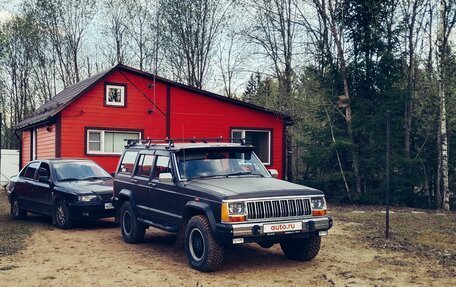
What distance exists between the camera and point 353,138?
21.0m

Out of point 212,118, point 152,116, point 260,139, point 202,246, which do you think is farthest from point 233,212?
point 260,139

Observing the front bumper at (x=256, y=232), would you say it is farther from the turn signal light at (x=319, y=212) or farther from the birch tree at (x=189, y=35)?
the birch tree at (x=189, y=35)

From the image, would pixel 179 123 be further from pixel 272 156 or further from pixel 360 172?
pixel 360 172

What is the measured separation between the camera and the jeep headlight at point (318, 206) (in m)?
7.82

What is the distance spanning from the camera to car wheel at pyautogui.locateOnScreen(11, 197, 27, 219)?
1380 cm

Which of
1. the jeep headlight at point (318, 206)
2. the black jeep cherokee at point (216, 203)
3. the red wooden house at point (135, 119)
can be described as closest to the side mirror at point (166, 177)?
the black jeep cherokee at point (216, 203)

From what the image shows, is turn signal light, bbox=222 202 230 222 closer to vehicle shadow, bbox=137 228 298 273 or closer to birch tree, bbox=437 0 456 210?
vehicle shadow, bbox=137 228 298 273

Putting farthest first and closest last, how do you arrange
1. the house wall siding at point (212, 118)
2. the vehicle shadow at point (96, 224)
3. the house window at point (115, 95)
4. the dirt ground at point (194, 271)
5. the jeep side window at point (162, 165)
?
1. the house wall siding at point (212, 118)
2. the house window at point (115, 95)
3. the vehicle shadow at point (96, 224)
4. the jeep side window at point (162, 165)
5. the dirt ground at point (194, 271)

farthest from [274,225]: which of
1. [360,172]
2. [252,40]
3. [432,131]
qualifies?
[252,40]

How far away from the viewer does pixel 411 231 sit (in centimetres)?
1174

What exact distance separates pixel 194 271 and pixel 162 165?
7.05 feet

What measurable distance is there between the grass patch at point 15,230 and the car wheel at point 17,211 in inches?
5.7

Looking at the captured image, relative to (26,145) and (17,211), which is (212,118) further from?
(17,211)

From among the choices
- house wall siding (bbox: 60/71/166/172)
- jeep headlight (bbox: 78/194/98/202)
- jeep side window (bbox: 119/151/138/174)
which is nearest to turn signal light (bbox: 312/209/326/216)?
jeep side window (bbox: 119/151/138/174)
